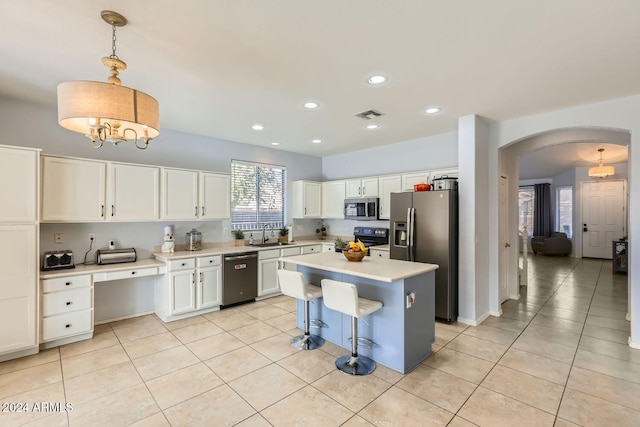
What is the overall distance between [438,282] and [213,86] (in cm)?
358

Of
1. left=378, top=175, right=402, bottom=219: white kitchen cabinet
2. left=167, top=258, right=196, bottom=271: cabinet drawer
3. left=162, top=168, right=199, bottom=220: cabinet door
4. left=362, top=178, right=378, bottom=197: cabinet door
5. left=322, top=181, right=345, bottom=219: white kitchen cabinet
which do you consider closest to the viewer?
left=167, top=258, right=196, bottom=271: cabinet drawer

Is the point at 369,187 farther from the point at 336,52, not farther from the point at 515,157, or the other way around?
the point at 336,52

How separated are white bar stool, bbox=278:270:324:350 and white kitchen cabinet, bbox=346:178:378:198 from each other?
2.57 metres

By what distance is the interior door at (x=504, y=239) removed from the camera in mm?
4699

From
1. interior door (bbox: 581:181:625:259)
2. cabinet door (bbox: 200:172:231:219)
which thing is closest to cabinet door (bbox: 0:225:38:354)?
cabinet door (bbox: 200:172:231:219)

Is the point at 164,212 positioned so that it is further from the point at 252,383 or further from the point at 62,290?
the point at 252,383

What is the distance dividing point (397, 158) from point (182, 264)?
400cm

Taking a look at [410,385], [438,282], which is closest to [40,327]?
[410,385]

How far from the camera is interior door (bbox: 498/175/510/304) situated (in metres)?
4.70

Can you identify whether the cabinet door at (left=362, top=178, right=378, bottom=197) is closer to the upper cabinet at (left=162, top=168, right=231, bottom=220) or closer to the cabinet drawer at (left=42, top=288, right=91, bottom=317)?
the upper cabinet at (left=162, top=168, right=231, bottom=220)

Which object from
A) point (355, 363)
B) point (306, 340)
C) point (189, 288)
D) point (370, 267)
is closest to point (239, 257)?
point (189, 288)

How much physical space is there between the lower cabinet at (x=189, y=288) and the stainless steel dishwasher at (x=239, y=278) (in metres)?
0.10

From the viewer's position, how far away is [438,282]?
3975 mm

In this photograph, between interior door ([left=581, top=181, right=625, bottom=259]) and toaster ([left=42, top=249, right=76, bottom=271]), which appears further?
interior door ([left=581, top=181, right=625, bottom=259])
